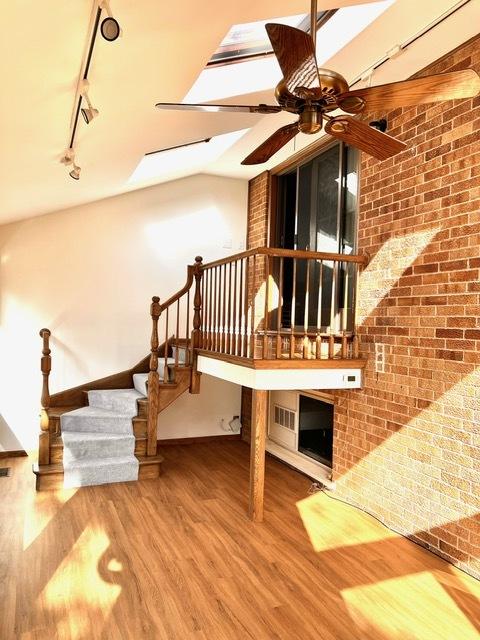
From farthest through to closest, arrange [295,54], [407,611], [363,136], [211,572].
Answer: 1. [211,572]
2. [407,611]
3. [363,136]
4. [295,54]

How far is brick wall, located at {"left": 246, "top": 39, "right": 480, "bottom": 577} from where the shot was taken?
10.3ft

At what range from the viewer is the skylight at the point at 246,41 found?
3273mm

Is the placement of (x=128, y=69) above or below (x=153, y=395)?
above

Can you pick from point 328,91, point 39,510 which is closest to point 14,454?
point 39,510

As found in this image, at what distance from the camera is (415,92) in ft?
6.38

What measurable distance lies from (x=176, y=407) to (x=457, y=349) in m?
3.93

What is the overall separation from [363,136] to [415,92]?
1.20 feet

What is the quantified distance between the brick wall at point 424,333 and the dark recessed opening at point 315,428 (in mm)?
786

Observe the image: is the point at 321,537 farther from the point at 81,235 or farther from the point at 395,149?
the point at 81,235

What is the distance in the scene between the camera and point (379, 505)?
3.90 meters

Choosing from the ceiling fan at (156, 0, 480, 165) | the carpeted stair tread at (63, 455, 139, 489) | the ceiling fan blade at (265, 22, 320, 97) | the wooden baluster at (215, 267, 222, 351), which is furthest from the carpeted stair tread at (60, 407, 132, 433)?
the ceiling fan blade at (265, 22, 320, 97)

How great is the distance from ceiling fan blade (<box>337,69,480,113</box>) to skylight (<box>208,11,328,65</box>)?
1578 mm

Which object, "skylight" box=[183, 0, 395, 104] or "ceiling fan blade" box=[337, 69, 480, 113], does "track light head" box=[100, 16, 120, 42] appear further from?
"skylight" box=[183, 0, 395, 104]

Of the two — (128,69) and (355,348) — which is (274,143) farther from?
(355,348)
